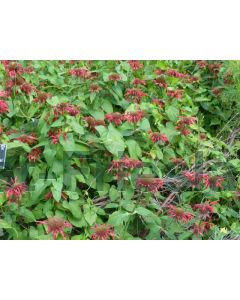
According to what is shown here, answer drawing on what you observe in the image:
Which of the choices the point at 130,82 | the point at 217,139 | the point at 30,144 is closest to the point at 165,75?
the point at 130,82

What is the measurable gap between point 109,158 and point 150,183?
0.22 meters

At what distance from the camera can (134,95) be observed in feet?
9.08

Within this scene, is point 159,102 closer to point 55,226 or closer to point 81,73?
point 81,73

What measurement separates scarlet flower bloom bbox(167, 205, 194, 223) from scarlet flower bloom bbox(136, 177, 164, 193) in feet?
0.36

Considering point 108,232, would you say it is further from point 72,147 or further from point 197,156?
point 197,156

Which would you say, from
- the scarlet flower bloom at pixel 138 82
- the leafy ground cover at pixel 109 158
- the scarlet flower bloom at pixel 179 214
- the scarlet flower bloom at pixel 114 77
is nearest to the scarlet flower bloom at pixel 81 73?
the leafy ground cover at pixel 109 158

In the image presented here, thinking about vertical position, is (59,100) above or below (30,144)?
above

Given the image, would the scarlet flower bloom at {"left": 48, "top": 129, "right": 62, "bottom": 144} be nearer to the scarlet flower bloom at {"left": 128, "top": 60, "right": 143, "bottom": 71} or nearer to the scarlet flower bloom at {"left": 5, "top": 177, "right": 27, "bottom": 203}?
the scarlet flower bloom at {"left": 5, "top": 177, "right": 27, "bottom": 203}

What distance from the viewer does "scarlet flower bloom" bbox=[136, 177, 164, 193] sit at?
2.44 metres

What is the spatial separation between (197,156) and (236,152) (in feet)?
1.03

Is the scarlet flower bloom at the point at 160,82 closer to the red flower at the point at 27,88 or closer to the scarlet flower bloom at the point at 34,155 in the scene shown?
the red flower at the point at 27,88

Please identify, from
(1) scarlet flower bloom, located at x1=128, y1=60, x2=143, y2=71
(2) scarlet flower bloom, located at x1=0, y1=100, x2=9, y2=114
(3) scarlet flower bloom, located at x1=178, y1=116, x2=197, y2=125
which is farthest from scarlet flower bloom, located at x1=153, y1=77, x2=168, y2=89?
(2) scarlet flower bloom, located at x1=0, y1=100, x2=9, y2=114

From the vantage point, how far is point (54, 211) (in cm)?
237

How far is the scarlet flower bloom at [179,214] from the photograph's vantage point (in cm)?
237
